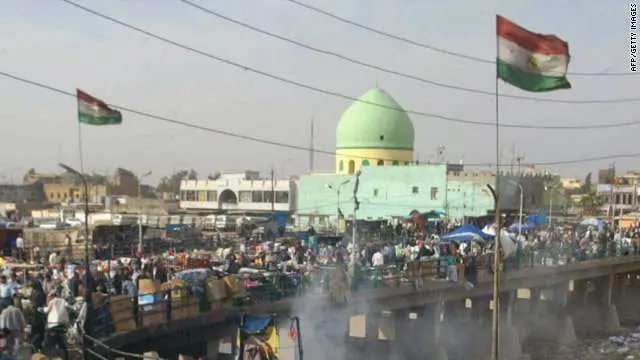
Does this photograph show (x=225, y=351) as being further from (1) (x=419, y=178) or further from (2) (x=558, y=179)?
(2) (x=558, y=179)

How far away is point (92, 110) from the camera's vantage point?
64.1 ft

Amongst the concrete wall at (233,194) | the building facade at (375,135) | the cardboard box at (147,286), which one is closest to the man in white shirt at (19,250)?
the cardboard box at (147,286)

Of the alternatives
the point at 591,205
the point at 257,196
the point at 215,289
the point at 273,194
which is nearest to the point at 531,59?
the point at 215,289

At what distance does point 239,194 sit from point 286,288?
55.9 m

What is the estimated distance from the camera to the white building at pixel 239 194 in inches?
2901

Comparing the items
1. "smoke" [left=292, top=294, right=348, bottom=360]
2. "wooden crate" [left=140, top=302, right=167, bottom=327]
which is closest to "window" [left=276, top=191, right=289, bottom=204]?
"smoke" [left=292, top=294, right=348, bottom=360]

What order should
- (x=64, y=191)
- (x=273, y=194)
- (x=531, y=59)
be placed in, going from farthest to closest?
(x=64, y=191)
(x=273, y=194)
(x=531, y=59)

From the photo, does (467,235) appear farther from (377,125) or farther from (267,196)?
(267,196)

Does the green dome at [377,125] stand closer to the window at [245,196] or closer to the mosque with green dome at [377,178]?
the mosque with green dome at [377,178]

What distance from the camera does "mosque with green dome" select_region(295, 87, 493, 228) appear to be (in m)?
59.8

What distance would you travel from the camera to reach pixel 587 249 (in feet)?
139

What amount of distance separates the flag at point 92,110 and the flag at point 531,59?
9.86 meters

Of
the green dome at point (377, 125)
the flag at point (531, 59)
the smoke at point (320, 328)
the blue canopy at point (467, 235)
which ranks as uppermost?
the green dome at point (377, 125)

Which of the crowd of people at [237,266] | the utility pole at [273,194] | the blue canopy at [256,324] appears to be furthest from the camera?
the utility pole at [273,194]
